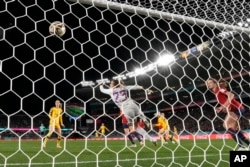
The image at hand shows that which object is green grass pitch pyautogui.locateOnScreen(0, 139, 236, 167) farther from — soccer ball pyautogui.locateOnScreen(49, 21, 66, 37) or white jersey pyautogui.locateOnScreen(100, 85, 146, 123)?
soccer ball pyautogui.locateOnScreen(49, 21, 66, 37)

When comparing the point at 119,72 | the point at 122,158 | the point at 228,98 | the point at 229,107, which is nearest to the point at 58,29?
the point at 122,158

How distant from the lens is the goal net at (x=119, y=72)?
9.68 ft

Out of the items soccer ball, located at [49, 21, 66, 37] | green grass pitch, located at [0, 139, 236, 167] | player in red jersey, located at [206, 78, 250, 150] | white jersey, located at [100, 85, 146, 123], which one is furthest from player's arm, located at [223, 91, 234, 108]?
soccer ball, located at [49, 21, 66, 37]

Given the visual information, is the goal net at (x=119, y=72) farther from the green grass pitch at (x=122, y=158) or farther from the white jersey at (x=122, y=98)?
the white jersey at (x=122, y=98)

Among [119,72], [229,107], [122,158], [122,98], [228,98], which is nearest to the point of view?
[228,98]

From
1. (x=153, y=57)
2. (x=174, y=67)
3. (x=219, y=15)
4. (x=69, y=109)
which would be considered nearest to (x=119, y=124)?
(x=69, y=109)

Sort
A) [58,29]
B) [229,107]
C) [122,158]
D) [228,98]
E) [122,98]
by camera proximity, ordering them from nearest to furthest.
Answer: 1. [58,29]
2. [228,98]
3. [122,158]
4. [229,107]
5. [122,98]

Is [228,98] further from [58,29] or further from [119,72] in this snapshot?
[119,72]

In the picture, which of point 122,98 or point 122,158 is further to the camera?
point 122,98

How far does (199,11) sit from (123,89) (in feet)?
6.72

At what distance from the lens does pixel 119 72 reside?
11906mm

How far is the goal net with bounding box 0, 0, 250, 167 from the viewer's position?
2.95 m

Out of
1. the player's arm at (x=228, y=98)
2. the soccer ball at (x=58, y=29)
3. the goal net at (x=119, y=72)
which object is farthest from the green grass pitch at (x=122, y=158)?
the soccer ball at (x=58, y=29)

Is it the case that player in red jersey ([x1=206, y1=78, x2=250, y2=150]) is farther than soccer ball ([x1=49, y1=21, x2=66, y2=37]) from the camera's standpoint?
Yes
